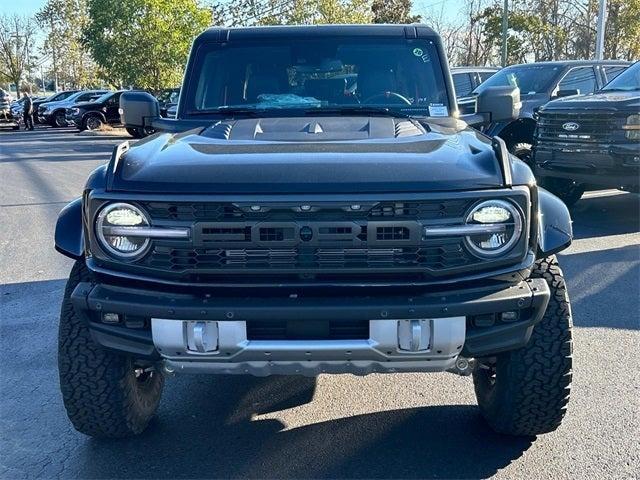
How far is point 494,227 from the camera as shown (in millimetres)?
2518

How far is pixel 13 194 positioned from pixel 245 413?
8.88m

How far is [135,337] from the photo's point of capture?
8.48 ft

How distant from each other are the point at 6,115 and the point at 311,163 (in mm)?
31768

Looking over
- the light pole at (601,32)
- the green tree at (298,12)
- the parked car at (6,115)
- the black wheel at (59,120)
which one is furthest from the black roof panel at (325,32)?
the parked car at (6,115)

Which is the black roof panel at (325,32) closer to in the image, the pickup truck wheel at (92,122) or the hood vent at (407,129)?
the hood vent at (407,129)

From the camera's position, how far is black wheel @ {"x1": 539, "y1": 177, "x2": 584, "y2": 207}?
8.52 meters

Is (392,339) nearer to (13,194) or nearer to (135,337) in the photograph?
(135,337)

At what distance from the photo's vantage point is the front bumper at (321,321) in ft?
8.04

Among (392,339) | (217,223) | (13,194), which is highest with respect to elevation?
(217,223)

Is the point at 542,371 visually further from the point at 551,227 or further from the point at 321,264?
the point at 321,264

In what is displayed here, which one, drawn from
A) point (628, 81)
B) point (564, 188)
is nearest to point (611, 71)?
point (628, 81)

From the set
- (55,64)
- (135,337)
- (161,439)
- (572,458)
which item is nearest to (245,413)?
(161,439)

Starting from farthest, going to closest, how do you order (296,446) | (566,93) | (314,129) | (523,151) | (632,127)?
(566,93) < (523,151) < (632,127) < (314,129) < (296,446)

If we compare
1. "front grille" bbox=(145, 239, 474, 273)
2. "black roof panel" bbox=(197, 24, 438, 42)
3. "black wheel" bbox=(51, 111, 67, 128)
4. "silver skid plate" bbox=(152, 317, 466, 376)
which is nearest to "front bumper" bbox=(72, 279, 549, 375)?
"silver skid plate" bbox=(152, 317, 466, 376)
